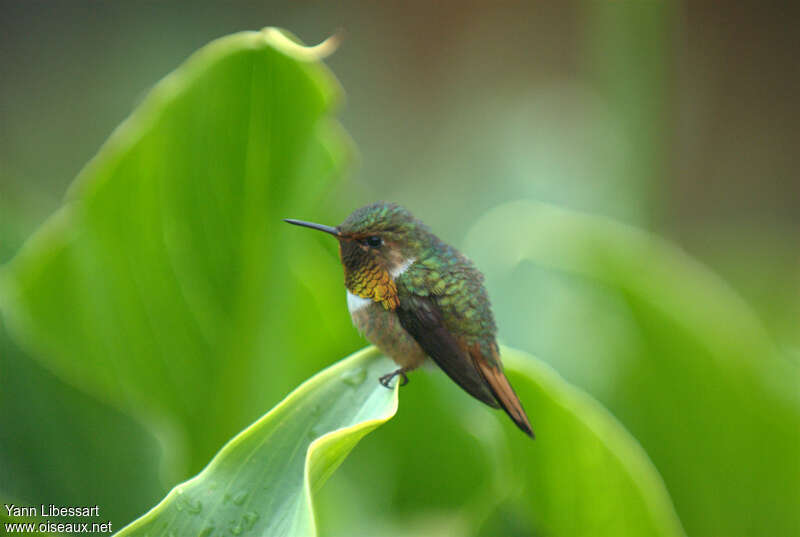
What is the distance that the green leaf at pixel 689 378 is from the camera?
812 millimetres

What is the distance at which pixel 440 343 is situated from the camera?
64 centimetres

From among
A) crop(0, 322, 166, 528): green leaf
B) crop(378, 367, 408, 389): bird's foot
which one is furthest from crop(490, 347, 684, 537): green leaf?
crop(0, 322, 166, 528): green leaf

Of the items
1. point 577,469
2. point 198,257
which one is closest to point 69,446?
point 198,257

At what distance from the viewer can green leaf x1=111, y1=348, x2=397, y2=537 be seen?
1.74 ft

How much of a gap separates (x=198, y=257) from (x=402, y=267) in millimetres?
247

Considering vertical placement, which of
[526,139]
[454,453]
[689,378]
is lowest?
[454,453]

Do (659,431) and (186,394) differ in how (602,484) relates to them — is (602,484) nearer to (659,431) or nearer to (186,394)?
(659,431)

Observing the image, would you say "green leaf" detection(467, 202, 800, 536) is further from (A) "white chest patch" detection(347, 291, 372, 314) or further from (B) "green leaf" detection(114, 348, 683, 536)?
(A) "white chest patch" detection(347, 291, 372, 314)

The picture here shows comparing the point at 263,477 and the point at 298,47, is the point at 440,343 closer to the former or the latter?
the point at 263,477

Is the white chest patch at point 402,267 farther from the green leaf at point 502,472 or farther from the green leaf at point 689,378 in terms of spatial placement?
the green leaf at point 689,378

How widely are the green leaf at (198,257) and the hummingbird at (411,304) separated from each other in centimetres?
13

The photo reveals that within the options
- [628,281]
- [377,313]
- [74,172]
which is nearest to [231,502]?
[377,313]

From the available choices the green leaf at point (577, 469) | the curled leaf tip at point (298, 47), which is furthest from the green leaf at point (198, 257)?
the green leaf at point (577, 469)

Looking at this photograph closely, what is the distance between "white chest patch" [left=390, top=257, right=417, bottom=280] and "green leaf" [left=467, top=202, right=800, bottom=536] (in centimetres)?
30
